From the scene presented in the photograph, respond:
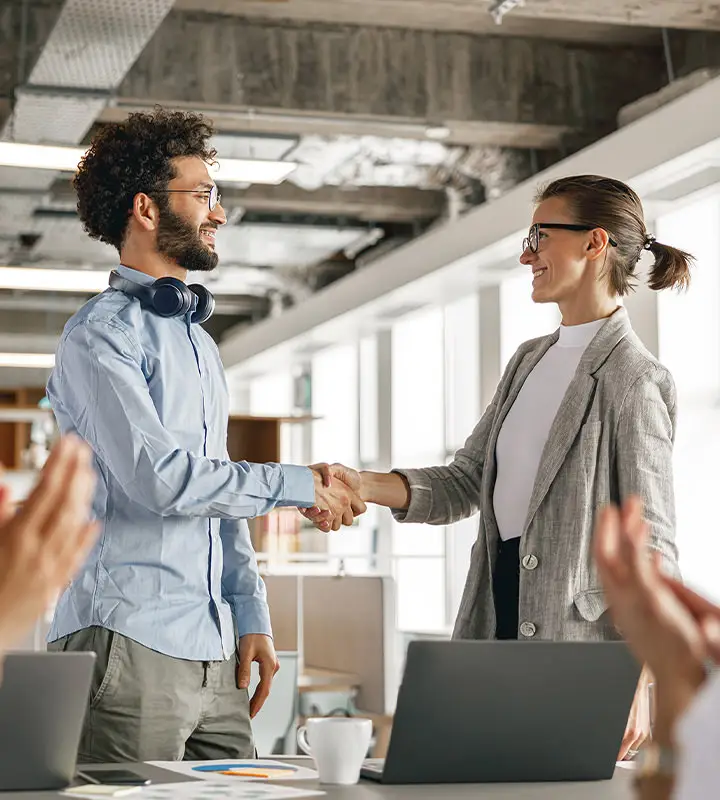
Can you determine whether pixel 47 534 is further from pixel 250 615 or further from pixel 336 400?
pixel 336 400

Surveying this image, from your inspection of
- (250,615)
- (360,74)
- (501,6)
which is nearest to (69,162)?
(360,74)

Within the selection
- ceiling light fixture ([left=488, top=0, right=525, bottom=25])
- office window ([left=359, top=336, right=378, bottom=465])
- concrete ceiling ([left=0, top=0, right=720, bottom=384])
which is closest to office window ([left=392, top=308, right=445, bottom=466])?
office window ([left=359, top=336, right=378, bottom=465])

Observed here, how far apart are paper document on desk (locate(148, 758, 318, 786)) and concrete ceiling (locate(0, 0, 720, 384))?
331 centimetres

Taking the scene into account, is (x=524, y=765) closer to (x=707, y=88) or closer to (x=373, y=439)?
(x=707, y=88)

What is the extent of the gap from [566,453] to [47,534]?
1.41 meters

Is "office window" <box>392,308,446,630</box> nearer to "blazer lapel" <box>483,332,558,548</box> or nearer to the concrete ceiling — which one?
the concrete ceiling

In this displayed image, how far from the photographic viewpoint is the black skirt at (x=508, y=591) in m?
2.23

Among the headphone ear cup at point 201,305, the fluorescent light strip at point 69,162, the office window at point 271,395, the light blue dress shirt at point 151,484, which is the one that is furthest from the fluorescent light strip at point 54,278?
the office window at point 271,395

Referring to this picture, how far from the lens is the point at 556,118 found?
597 cm

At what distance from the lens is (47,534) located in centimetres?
86

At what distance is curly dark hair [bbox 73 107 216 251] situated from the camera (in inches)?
89.7

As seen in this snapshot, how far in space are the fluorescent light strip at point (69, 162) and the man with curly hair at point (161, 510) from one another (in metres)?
2.46

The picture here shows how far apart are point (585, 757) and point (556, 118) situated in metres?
4.92

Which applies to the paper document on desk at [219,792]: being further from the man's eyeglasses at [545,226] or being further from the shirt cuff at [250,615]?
the man's eyeglasses at [545,226]
